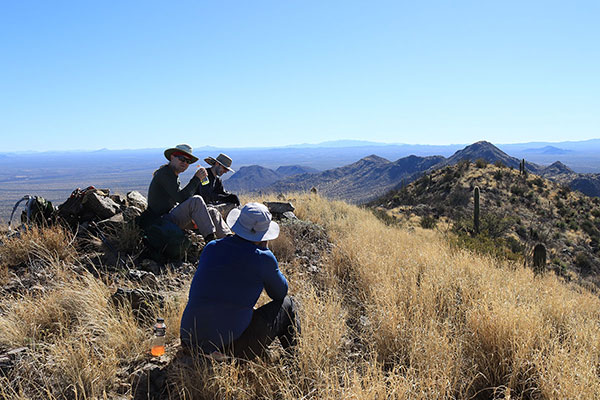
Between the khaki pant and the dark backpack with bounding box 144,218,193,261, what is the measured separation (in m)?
0.15

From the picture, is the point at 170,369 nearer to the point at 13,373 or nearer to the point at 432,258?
the point at 13,373

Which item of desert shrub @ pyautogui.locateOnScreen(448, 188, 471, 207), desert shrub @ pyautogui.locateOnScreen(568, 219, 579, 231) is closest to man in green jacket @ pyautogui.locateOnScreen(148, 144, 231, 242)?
desert shrub @ pyautogui.locateOnScreen(448, 188, 471, 207)

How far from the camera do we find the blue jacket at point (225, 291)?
2.65 metres

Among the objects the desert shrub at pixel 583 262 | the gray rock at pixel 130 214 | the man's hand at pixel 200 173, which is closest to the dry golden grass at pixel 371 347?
the gray rock at pixel 130 214

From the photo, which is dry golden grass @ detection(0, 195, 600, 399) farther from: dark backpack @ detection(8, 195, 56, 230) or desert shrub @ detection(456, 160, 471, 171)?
desert shrub @ detection(456, 160, 471, 171)

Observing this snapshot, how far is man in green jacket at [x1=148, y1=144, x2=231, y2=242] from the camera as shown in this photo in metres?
4.98

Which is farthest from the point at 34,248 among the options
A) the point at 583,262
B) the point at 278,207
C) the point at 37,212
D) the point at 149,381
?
the point at 583,262

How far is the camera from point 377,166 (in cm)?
15150

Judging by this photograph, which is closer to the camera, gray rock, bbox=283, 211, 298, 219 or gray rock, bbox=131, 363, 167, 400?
gray rock, bbox=131, 363, 167, 400

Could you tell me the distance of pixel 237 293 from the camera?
267cm

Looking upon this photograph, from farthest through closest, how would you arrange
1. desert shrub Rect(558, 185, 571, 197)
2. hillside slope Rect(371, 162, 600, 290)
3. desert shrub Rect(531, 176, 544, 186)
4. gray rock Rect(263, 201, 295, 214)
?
desert shrub Rect(531, 176, 544, 186)
desert shrub Rect(558, 185, 571, 197)
hillside slope Rect(371, 162, 600, 290)
gray rock Rect(263, 201, 295, 214)

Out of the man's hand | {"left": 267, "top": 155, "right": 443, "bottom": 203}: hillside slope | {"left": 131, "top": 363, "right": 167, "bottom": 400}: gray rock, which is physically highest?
the man's hand

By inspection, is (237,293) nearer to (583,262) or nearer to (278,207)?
(278,207)

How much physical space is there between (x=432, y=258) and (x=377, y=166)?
5910 inches
